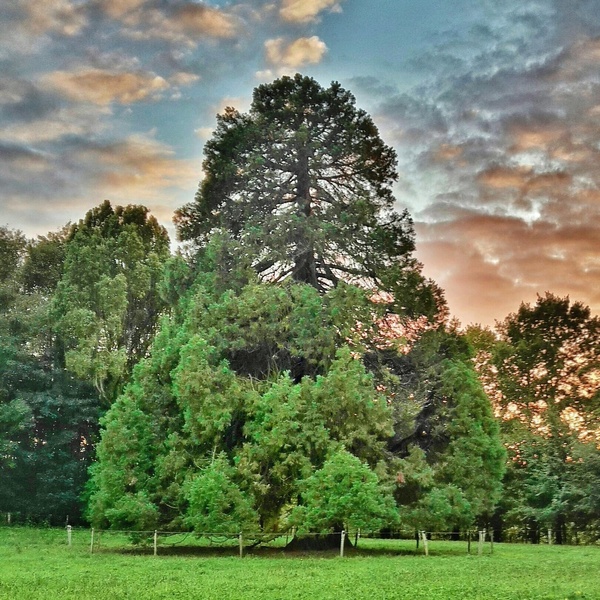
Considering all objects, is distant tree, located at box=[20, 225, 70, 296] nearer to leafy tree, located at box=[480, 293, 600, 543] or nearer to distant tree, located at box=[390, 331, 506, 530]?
distant tree, located at box=[390, 331, 506, 530]

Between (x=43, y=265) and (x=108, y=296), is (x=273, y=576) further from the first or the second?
(x=43, y=265)

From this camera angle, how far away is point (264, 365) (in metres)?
30.5

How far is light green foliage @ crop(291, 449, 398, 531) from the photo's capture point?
2520 centimetres

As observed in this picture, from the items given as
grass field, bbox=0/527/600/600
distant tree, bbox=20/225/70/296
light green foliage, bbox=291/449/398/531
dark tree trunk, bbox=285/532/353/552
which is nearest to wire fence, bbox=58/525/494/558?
dark tree trunk, bbox=285/532/353/552

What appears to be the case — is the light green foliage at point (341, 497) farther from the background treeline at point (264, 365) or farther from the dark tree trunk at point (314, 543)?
the dark tree trunk at point (314, 543)

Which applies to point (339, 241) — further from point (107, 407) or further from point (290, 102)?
point (107, 407)

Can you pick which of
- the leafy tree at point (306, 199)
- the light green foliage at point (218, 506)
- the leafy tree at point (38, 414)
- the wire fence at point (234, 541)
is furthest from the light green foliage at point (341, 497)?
the leafy tree at point (38, 414)

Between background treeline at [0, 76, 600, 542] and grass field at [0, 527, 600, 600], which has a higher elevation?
background treeline at [0, 76, 600, 542]

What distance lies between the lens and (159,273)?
4272 centimetres

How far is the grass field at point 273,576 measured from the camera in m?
16.0

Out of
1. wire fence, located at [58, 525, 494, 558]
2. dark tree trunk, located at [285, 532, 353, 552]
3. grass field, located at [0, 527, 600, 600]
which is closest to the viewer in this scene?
grass field, located at [0, 527, 600, 600]

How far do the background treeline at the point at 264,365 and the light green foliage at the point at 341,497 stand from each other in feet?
0.23

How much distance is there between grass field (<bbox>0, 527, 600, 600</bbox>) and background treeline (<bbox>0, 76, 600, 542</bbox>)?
181 cm

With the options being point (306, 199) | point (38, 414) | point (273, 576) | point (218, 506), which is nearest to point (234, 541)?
point (218, 506)
